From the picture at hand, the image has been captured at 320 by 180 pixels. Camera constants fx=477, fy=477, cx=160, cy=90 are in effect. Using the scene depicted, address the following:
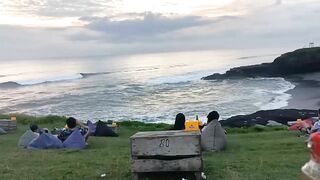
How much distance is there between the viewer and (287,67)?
2822 inches

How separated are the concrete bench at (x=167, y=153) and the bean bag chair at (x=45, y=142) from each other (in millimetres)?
6274

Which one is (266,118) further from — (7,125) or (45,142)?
(45,142)

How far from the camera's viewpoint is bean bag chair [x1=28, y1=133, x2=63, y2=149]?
1304cm

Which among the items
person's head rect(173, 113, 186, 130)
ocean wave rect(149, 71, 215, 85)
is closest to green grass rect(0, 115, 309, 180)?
person's head rect(173, 113, 186, 130)

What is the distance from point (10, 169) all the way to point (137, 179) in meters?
2.86

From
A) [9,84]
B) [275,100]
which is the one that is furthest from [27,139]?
[9,84]

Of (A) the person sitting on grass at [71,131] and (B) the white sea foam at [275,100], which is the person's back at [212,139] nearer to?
(A) the person sitting on grass at [71,131]

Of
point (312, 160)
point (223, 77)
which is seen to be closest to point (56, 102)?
point (223, 77)

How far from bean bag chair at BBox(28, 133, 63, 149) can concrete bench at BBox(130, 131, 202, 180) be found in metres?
6.27

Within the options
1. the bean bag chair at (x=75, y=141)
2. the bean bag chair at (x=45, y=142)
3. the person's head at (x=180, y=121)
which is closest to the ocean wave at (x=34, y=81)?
the bean bag chair at (x=45, y=142)

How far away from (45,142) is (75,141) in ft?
2.68

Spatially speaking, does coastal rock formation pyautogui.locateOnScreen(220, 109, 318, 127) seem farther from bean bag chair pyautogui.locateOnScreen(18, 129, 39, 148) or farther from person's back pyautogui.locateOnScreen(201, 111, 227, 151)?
bean bag chair pyautogui.locateOnScreen(18, 129, 39, 148)

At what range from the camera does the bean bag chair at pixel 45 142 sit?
13039mm

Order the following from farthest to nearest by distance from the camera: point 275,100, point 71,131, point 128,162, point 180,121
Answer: point 275,100
point 71,131
point 180,121
point 128,162
